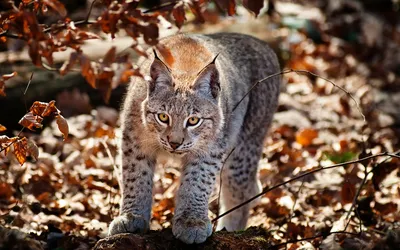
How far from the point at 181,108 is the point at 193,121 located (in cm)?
13

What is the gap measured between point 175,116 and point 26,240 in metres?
1.41

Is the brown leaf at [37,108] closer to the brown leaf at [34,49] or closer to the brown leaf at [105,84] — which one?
the brown leaf at [105,84]

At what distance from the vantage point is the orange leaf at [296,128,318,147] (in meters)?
7.98

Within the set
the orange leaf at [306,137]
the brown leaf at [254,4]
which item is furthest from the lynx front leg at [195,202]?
the orange leaf at [306,137]

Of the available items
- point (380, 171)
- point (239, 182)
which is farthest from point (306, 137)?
point (380, 171)

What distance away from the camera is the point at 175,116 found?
4707 millimetres

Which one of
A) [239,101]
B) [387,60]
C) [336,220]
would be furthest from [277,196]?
[387,60]

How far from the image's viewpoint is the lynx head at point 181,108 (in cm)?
470

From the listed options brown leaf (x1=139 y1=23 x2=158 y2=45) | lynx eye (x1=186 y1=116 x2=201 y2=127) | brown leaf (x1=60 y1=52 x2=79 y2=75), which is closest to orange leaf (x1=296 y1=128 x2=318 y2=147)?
lynx eye (x1=186 y1=116 x2=201 y2=127)

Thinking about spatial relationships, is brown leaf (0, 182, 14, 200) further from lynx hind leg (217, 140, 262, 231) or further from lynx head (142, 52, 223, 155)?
lynx hind leg (217, 140, 262, 231)

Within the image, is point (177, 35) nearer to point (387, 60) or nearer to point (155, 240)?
point (155, 240)

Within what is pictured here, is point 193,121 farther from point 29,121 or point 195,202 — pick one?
point 29,121

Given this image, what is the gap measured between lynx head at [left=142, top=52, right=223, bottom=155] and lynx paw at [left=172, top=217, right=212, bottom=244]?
18.9 inches

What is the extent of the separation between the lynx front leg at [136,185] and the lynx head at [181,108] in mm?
238
